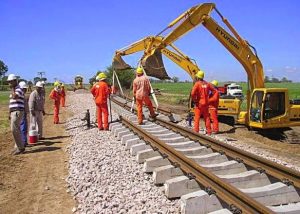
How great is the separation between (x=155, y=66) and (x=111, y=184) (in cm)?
1100

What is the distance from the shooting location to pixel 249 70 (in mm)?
16219

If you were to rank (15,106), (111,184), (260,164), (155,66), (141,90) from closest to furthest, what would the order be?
(111,184) < (260,164) < (15,106) < (141,90) < (155,66)

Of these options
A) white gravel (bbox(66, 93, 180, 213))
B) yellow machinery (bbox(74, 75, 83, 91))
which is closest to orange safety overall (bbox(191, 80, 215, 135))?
white gravel (bbox(66, 93, 180, 213))

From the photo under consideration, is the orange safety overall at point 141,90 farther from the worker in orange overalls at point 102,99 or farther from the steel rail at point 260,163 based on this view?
the steel rail at point 260,163

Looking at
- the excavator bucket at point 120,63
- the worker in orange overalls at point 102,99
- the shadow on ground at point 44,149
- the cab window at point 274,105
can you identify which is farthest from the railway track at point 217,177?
the excavator bucket at point 120,63

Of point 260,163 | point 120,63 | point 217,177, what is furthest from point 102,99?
point 217,177

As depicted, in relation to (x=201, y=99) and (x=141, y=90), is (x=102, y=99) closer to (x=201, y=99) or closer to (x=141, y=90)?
(x=141, y=90)

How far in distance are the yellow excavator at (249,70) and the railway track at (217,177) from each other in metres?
5.94

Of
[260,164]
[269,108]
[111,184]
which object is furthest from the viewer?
[269,108]

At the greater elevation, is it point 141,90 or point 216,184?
point 141,90

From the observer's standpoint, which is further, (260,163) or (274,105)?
(274,105)

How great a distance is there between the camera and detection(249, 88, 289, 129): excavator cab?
14.9 m

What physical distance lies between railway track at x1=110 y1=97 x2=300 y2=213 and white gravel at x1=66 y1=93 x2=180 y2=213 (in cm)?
26

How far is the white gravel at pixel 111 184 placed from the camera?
5832 millimetres
